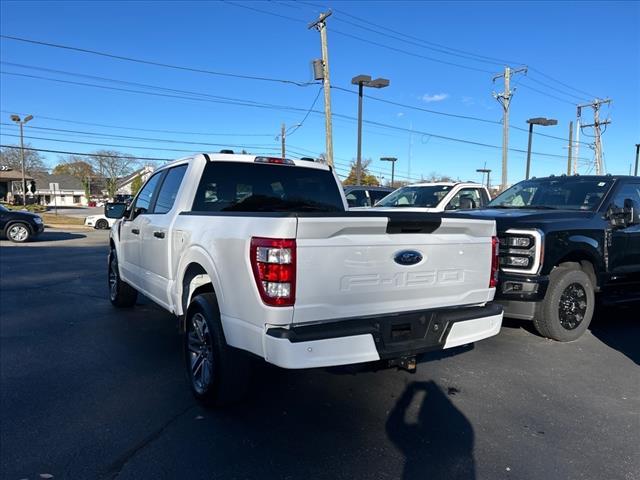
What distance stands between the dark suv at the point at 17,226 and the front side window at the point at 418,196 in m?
12.7

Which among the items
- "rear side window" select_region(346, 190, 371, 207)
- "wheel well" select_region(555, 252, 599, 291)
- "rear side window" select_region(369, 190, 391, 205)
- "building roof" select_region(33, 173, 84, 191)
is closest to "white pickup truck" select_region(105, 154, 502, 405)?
"wheel well" select_region(555, 252, 599, 291)

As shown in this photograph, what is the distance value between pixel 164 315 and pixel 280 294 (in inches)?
168

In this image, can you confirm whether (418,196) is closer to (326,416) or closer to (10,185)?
(326,416)

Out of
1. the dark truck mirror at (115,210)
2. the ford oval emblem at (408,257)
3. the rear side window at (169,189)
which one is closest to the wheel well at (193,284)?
the rear side window at (169,189)

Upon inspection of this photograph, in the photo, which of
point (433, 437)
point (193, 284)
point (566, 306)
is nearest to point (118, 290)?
point (193, 284)

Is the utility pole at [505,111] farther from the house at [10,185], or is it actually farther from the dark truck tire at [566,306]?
the house at [10,185]

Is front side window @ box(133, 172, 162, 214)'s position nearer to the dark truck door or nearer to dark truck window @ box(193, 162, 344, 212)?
dark truck window @ box(193, 162, 344, 212)

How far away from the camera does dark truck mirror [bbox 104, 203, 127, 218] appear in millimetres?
6402

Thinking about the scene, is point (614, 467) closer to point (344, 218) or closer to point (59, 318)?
point (344, 218)

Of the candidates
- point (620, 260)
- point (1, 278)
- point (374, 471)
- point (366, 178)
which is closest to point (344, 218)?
point (374, 471)

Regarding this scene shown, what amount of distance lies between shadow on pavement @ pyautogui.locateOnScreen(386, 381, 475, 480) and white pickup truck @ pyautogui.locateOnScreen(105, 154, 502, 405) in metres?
0.56

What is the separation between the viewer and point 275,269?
283cm

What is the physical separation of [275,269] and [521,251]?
3.50m

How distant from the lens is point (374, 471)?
2.86 meters
